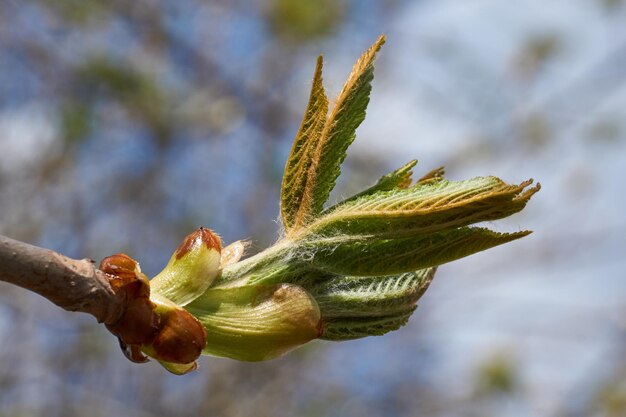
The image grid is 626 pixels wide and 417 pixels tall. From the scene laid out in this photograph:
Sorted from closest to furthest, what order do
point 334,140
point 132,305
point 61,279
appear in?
point 61,279
point 132,305
point 334,140

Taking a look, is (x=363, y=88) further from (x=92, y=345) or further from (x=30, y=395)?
(x=92, y=345)

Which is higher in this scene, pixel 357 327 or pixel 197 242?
pixel 197 242

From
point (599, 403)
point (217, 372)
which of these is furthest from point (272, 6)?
point (599, 403)

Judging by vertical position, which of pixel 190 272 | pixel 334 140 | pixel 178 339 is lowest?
pixel 178 339

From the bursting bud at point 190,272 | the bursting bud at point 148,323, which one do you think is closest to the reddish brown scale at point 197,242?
the bursting bud at point 190,272

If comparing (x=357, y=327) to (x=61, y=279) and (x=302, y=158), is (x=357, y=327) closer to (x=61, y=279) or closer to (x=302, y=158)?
(x=302, y=158)

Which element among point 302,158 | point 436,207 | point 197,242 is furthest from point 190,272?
point 436,207

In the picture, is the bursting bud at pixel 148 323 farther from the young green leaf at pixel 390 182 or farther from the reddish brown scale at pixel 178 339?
the young green leaf at pixel 390 182
